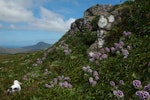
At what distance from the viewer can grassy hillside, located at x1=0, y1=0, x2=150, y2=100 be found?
452 inches

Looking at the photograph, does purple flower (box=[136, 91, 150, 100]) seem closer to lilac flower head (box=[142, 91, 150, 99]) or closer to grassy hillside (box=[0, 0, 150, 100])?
lilac flower head (box=[142, 91, 150, 99])

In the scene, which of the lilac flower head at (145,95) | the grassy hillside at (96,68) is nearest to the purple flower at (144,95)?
the lilac flower head at (145,95)

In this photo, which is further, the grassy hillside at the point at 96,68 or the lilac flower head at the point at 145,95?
the grassy hillside at the point at 96,68

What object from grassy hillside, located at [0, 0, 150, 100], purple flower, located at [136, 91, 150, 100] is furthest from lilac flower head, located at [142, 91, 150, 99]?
grassy hillside, located at [0, 0, 150, 100]

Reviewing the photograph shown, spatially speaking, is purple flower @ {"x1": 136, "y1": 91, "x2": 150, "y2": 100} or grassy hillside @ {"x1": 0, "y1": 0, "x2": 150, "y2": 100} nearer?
purple flower @ {"x1": 136, "y1": 91, "x2": 150, "y2": 100}

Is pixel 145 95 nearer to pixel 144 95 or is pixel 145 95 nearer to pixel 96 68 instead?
pixel 144 95

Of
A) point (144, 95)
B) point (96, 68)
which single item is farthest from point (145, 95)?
point (96, 68)

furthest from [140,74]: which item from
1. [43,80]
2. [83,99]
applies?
[43,80]

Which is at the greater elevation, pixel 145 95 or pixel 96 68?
pixel 96 68

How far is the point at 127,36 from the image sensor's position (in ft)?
53.0

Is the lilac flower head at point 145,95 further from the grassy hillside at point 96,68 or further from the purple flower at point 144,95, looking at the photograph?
the grassy hillside at point 96,68

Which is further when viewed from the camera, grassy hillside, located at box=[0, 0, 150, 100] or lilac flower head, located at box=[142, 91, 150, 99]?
grassy hillside, located at box=[0, 0, 150, 100]

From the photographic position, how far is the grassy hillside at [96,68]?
11477mm

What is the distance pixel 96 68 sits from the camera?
14.3 m
